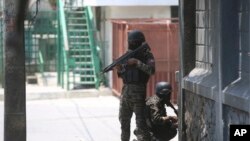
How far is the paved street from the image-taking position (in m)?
9.53

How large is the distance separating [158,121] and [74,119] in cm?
413

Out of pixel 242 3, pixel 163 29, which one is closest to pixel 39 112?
pixel 163 29

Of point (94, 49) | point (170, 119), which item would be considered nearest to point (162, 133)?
point (170, 119)

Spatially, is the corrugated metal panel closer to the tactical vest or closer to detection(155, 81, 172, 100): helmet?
the tactical vest

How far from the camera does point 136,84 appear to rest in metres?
7.67

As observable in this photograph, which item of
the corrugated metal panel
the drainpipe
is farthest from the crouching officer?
the corrugated metal panel

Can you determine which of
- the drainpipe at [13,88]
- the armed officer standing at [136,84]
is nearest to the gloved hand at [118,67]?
the armed officer standing at [136,84]

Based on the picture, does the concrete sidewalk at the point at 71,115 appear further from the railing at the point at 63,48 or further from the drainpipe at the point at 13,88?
the drainpipe at the point at 13,88

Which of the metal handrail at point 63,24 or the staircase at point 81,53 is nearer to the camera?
the metal handrail at point 63,24

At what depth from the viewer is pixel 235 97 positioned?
204 inches

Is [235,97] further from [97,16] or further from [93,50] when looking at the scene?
[97,16]

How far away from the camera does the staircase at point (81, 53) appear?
50.7ft

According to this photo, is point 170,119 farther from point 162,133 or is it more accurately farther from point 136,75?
point 136,75

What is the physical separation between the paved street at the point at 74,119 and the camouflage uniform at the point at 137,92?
1.38 m
